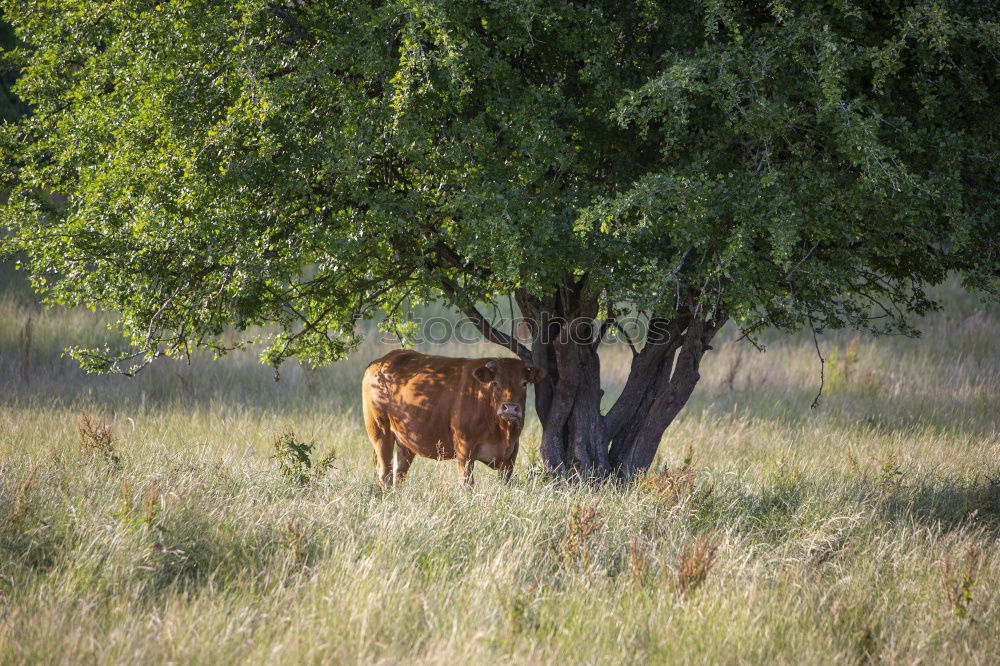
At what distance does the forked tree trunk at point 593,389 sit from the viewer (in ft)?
26.5

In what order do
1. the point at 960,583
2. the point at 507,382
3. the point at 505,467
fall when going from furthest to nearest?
1. the point at 505,467
2. the point at 507,382
3. the point at 960,583

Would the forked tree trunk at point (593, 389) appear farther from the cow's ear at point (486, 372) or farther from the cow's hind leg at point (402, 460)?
the cow's hind leg at point (402, 460)

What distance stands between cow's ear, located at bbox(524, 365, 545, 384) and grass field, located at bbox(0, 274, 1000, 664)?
93 cm

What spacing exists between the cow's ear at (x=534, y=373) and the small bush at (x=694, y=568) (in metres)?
2.63

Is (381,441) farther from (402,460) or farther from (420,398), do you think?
(420,398)

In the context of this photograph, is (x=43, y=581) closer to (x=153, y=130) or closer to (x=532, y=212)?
(x=153, y=130)

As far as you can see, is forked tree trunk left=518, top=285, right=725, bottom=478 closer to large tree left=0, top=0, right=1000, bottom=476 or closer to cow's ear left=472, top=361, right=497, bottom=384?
cow's ear left=472, top=361, right=497, bottom=384

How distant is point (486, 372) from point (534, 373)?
45cm

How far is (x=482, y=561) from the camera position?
19.0 feet

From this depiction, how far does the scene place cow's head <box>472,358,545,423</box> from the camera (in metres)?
7.45

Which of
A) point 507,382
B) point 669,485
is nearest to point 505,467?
point 507,382

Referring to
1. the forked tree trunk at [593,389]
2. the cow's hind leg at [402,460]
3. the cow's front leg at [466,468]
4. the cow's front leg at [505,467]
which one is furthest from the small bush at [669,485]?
the cow's hind leg at [402,460]

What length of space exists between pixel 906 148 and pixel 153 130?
5.66 metres

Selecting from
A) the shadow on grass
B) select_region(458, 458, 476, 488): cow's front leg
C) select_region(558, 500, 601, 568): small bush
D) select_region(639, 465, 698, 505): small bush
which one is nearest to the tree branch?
select_region(458, 458, 476, 488): cow's front leg
